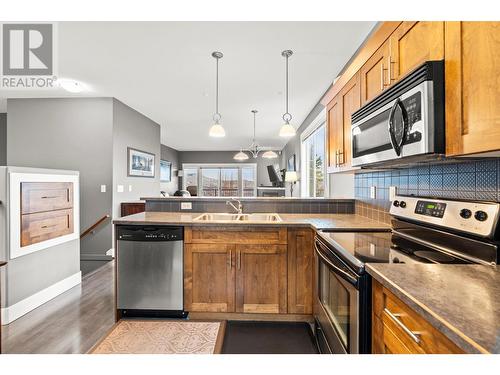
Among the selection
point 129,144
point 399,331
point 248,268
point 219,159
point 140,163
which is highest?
point 219,159

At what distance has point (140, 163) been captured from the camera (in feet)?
16.2

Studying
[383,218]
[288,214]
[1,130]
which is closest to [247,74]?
[288,214]

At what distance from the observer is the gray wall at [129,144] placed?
4094 millimetres

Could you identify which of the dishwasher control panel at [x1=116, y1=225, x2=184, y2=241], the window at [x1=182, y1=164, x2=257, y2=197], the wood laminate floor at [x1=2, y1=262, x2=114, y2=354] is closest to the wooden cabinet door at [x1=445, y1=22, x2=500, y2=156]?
the dishwasher control panel at [x1=116, y1=225, x2=184, y2=241]

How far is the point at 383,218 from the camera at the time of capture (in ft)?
Answer: 6.82

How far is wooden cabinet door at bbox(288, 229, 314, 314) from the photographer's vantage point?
211 centimetres

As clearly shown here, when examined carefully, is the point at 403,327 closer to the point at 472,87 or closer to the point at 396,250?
the point at 396,250

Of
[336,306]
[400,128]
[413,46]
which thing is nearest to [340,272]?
[336,306]

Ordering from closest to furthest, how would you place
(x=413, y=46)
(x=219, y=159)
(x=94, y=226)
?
1. (x=413, y=46)
2. (x=94, y=226)
3. (x=219, y=159)

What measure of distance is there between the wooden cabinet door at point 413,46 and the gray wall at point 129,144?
3.95 m

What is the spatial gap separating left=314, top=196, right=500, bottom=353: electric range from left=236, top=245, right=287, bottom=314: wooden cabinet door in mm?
474

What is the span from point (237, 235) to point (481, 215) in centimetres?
155
